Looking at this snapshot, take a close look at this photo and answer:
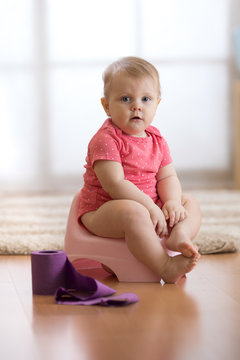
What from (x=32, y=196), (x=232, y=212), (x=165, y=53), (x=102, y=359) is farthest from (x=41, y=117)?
(x=102, y=359)

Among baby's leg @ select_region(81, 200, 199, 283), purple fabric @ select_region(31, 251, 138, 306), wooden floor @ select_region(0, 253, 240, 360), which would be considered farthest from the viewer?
baby's leg @ select_region(81, 200, 199, 283)

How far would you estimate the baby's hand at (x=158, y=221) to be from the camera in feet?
5.10

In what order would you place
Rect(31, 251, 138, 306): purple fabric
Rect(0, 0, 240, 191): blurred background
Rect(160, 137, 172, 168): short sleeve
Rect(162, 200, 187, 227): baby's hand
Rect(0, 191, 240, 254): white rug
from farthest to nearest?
Rect(0, 0, 240, 191): blurred background
Rect(0, 191, 240, 254): white rug
Rect(160, 137, 172, 168): short sleeve
Rect(162, 200, 187, 227): baby's hand
Rect(31, 251, 138, 306): purple fabric

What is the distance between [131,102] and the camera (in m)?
1.66

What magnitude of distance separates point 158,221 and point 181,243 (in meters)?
0.11

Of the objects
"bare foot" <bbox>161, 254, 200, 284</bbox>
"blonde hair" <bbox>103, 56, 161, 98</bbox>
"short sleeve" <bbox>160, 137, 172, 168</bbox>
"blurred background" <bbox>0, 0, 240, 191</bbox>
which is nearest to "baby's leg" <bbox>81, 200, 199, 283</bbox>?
"bare foot" <bbox>161, 254, 200, 284</bbox>

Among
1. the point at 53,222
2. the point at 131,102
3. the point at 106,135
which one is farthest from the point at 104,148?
the point at 53,222

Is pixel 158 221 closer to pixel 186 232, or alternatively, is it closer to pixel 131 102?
pixel 186 232

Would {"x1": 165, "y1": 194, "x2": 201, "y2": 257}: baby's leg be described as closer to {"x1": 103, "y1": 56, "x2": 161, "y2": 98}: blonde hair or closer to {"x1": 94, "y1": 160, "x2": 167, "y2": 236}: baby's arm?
{"x1": 94, "y1": 160, "x2": 167, "y2": 236}: baby's arm

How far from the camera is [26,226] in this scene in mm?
2305

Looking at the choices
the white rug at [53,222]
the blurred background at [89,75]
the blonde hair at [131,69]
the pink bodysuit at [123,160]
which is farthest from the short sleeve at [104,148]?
the blurred background at [89,75]

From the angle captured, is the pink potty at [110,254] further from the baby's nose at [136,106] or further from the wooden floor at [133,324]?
the baby's nose at [136,106]

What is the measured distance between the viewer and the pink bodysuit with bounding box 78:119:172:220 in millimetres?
1626

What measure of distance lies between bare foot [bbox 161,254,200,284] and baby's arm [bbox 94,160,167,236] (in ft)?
0.31
